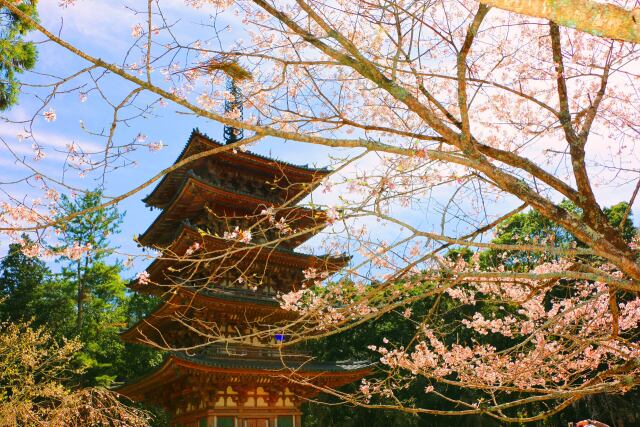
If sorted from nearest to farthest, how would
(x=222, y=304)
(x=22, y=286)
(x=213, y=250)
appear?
(x=213, y=250)
(x=222, y=304)
(x=22, y=286)

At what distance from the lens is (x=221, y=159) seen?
13.2 meters

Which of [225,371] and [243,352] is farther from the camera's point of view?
[243,352]

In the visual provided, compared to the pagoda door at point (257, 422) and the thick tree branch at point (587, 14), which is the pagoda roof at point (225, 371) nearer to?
the pagoda door at point (257, 422)

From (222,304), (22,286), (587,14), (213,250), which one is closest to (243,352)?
(222,304)

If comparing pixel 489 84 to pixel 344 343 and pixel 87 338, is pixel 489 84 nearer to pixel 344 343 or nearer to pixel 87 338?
pixel 344 343

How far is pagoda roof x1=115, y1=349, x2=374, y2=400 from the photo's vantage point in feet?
34.3

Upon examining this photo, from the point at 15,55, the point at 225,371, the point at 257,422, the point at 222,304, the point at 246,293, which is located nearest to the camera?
the point at 15,55

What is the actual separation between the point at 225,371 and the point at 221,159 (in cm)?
552

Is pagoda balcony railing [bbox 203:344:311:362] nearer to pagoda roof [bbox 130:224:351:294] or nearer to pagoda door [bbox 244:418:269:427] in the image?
pagoda door [bbox 244:418:269:427]

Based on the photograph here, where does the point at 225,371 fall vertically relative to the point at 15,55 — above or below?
below

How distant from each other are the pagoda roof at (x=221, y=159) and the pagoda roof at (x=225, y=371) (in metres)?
4.69

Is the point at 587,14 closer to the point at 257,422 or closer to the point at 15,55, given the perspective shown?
the point at 15,55

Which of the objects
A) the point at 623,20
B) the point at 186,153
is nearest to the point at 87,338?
the point at 186,153

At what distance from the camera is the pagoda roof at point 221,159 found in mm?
12852
